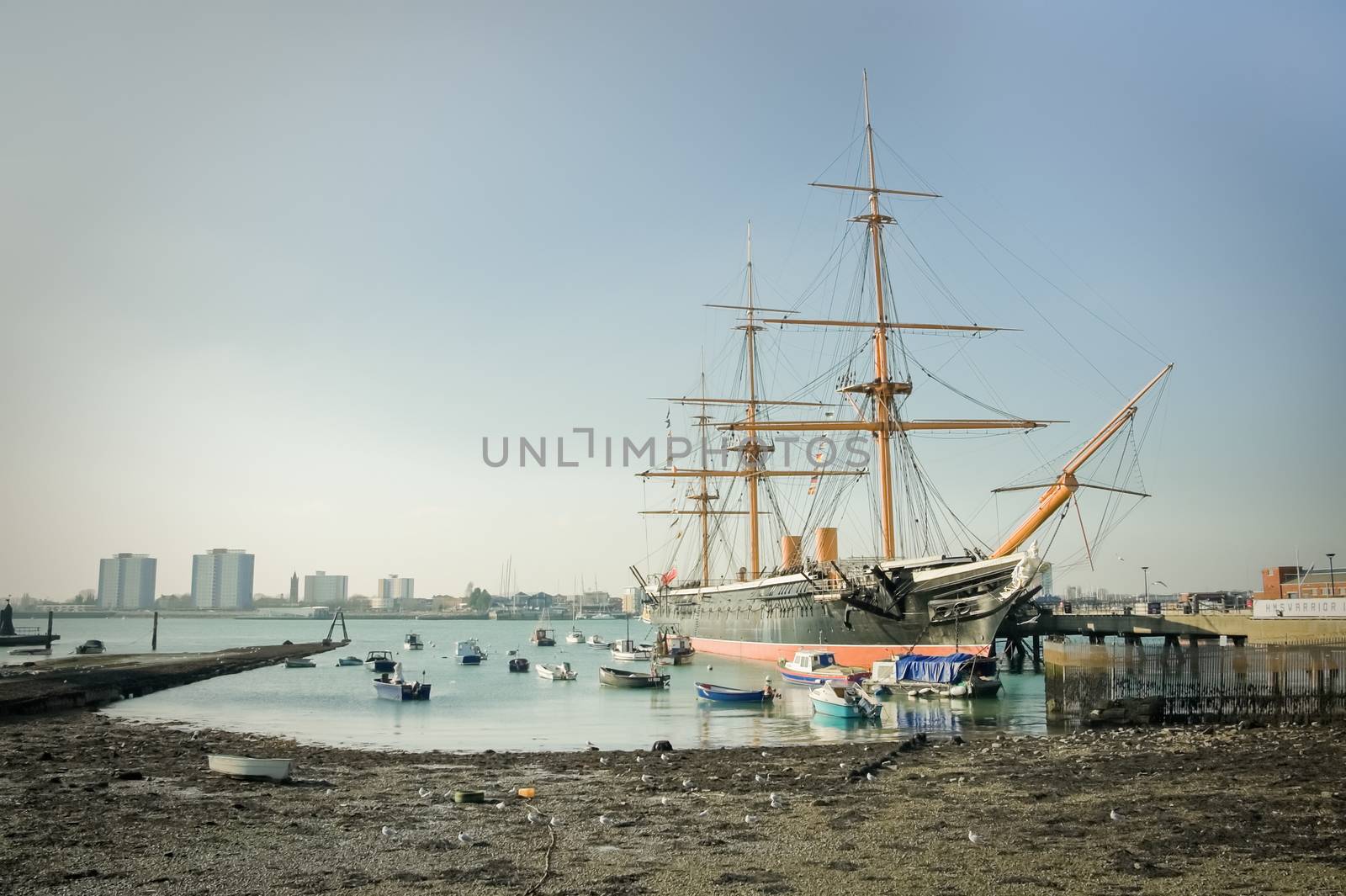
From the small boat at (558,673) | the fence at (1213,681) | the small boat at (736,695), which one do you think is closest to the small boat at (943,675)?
the small boat at (736,695)

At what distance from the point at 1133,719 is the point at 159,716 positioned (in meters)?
34.2

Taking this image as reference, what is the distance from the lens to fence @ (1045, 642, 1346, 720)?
29.3 meters

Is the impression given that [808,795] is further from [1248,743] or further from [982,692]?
[982,692]

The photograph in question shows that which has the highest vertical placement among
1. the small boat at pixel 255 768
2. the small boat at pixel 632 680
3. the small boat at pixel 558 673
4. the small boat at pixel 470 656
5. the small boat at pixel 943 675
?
the small boat at pixel 255 768

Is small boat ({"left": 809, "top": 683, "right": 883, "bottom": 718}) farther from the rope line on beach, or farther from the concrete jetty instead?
the concrete jetty

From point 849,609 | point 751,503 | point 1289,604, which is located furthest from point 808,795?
point 751,503

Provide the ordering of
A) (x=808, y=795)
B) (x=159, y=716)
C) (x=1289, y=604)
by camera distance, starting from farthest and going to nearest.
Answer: (x=1289, y=604)
(x=159, y=716)
(x=808, y=795)

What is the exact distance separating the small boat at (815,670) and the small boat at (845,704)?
11598 millimetres

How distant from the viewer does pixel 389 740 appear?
3142 cm

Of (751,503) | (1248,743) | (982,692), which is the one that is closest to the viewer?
(1248,743)

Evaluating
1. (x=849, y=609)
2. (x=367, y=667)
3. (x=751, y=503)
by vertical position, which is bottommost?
(x=367, y=667)

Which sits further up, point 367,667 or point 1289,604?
point 1289,604

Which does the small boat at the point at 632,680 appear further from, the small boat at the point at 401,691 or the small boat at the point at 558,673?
the small boat at the point at 401,691

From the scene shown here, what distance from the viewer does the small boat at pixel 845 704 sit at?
3344cm
